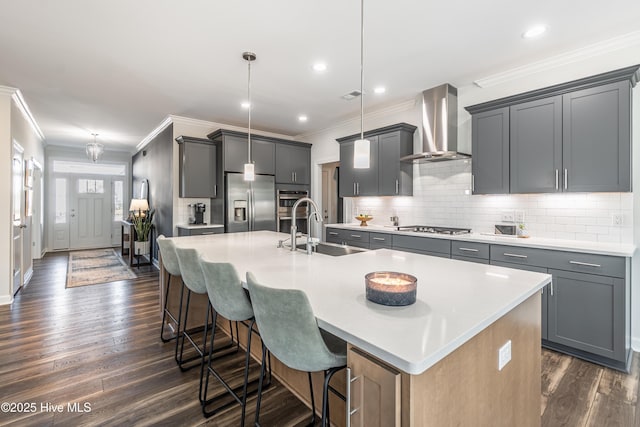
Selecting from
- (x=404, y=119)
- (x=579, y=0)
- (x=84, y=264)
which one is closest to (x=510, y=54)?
(x=579, y=0)

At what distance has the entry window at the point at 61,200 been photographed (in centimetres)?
789

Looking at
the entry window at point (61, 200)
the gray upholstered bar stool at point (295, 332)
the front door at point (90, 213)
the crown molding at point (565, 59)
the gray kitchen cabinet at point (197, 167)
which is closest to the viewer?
the gray upholstered bar stool at point (295, 332)

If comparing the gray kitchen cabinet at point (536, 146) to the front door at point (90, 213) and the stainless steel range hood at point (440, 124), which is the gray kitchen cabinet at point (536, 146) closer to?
the stainless steel range hood at point (440, 124)

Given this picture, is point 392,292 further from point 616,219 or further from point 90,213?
point 90,213

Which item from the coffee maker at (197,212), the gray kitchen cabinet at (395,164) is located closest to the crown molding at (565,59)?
the gray kitchen cabinet at (395,164)

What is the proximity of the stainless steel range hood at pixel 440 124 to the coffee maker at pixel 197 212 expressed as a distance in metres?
3.59

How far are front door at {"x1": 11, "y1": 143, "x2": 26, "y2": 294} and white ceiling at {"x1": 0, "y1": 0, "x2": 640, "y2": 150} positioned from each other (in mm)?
878

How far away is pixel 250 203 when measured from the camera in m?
5.25

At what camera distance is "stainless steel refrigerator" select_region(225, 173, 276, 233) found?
5035 millimetres

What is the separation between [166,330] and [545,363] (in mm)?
3398

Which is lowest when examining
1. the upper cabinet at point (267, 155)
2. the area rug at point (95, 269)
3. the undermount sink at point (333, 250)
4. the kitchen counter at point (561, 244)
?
the area rug at point (95, 269)

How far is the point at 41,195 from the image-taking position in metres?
7.01

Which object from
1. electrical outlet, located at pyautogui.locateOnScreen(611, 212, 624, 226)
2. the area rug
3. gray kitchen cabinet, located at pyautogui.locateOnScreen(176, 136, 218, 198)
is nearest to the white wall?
the area rug

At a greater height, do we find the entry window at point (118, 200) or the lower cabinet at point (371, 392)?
the entry window at point (118, 200)
